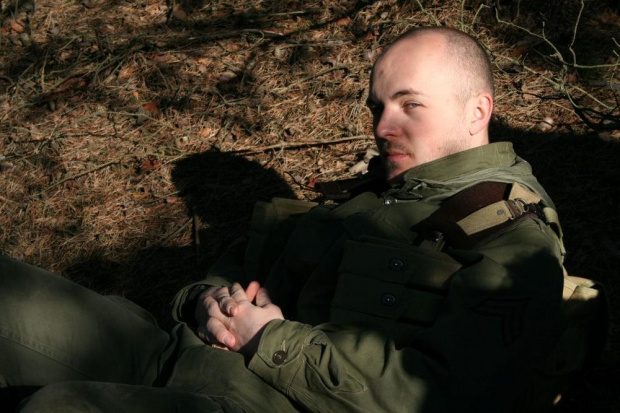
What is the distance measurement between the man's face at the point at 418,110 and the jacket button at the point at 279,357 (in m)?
1.12

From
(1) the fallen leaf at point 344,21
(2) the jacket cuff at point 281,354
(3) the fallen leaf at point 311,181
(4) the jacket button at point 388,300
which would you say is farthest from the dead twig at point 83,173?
(4) the jacket button at point 388,300

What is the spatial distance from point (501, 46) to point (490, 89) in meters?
2.24

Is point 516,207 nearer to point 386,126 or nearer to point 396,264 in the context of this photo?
point 396,264

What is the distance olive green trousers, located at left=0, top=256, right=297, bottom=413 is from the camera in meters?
2.46

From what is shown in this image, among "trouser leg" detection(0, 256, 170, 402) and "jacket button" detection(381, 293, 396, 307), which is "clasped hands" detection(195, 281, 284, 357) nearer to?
"trouser leg" detection(0, 256, 170, 402)

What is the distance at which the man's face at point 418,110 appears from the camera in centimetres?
309

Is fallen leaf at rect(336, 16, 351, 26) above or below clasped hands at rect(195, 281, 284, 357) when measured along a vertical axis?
above

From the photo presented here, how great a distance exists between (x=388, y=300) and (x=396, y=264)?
0.14 meters

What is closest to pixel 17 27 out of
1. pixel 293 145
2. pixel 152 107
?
pixel 152 107

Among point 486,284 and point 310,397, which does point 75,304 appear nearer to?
point 310,397

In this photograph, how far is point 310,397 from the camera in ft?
7.81

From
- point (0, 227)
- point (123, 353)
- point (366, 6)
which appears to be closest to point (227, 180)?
point (0, 227)

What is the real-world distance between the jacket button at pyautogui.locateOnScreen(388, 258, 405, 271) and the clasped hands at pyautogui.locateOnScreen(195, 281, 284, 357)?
0.46m

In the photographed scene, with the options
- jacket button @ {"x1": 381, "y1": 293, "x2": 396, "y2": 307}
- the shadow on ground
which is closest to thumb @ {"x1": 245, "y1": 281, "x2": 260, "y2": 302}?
jacket button @ {"x1": 381, "y1": 293, "x2": 396, "y2": 307}
